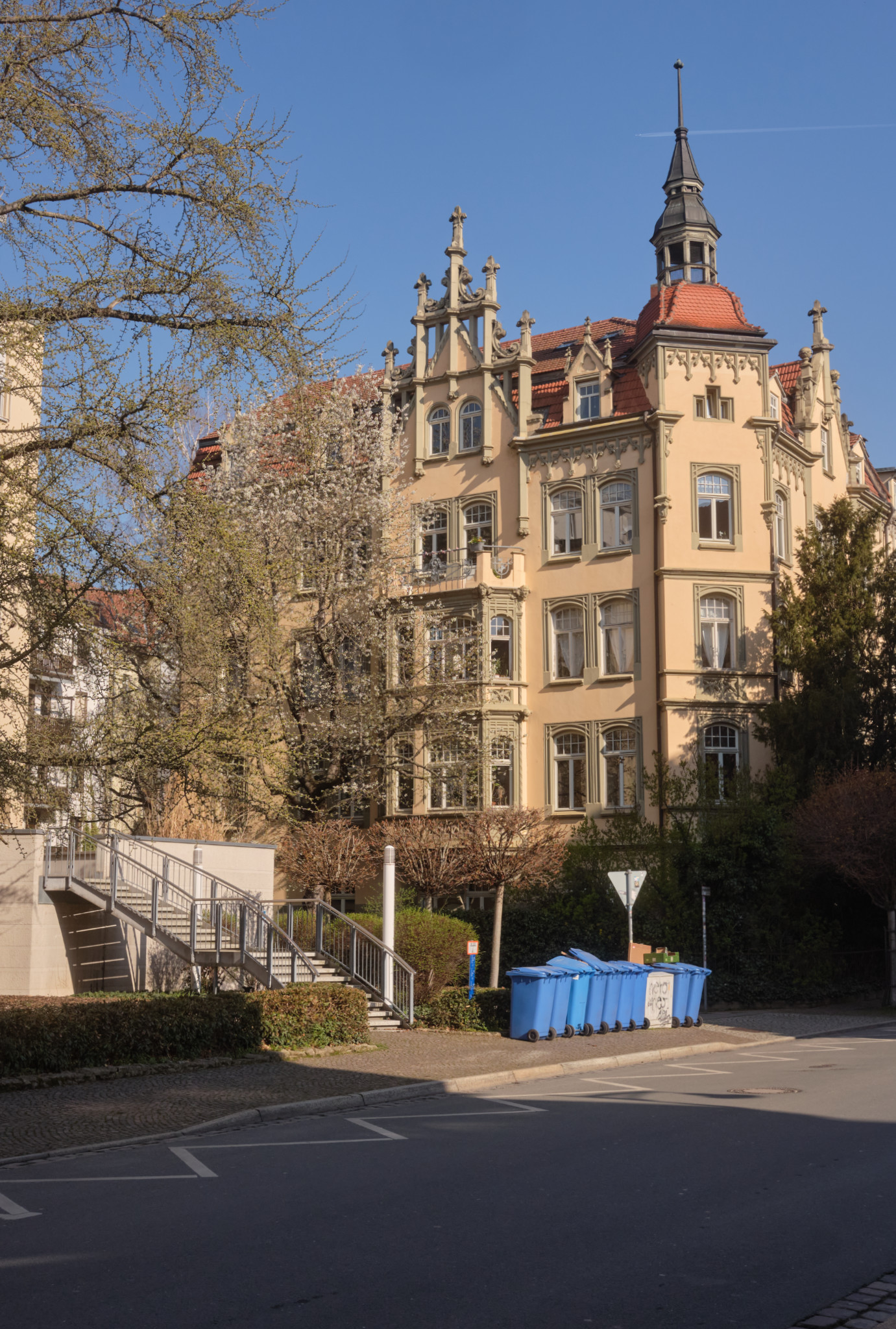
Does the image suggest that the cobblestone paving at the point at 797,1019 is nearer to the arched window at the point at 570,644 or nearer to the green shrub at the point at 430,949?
the green shrub at the point at 430,949

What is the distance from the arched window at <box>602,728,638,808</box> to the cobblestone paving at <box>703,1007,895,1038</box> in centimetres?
714

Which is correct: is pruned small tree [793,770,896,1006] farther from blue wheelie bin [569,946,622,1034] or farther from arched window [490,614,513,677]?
arched window [490,614,513,677]

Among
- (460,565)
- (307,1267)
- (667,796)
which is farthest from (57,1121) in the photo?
(460,565)

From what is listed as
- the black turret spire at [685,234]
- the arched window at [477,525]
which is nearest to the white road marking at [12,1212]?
the arched window at [477,525]

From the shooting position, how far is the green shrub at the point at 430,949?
72.3ft

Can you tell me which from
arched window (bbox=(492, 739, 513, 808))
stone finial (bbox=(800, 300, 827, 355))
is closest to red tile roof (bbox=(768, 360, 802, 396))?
stone finial (bbox=(800, 300, 827, 355))

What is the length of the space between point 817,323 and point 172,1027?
33.0 metres

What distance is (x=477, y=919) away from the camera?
1245 inches

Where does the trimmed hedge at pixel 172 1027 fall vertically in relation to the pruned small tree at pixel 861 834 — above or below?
below

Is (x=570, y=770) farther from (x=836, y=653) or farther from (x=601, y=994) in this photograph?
(x=601, y=994)

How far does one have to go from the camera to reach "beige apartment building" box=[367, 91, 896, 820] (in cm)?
3406

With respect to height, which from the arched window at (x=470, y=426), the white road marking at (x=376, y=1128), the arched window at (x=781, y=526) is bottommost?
the white road marking at (x=376, y=1128)

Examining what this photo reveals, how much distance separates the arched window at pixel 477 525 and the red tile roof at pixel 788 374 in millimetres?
10282

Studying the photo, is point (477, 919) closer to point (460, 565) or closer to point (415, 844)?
point (415, 844)
